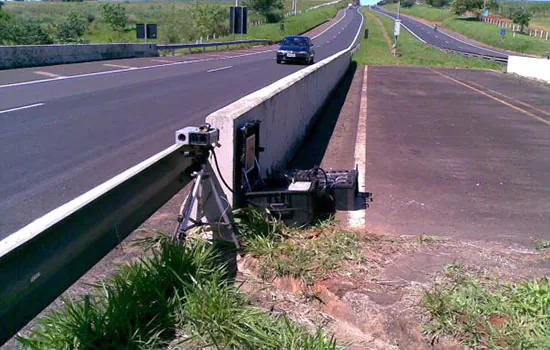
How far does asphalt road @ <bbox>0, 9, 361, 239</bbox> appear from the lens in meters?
7.11

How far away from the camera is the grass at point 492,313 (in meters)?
3.73

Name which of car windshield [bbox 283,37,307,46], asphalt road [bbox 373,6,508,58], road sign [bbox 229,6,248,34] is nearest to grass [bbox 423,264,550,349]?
car windshield [bbox 283,37,307,46]

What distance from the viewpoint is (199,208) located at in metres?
4.86

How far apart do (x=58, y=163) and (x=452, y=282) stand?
5.72 metres

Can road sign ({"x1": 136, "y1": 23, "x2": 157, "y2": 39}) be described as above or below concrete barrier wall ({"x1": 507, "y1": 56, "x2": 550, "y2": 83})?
above

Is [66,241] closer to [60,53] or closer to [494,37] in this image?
[60,53]

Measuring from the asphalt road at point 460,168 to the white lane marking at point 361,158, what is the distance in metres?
0.10

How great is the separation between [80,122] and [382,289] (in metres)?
8.43

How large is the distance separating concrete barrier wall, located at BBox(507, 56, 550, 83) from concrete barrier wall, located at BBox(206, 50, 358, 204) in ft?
69.5

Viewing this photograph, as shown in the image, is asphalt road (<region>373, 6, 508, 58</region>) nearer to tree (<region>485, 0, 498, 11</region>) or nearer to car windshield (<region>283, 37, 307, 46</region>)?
car windshield (<region>283, 37, 307, 46</region>)

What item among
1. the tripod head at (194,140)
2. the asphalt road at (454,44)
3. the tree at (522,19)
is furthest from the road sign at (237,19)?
the tree at (522,19)

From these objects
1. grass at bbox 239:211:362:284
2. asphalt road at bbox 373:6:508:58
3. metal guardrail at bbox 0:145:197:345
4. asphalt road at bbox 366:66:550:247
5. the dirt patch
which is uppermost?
asphalt road at bbox 373:6:508:58

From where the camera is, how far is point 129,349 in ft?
11.2

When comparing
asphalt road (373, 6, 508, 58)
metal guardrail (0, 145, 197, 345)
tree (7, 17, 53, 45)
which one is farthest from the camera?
asphalt road (373, 6, 508, 58)
